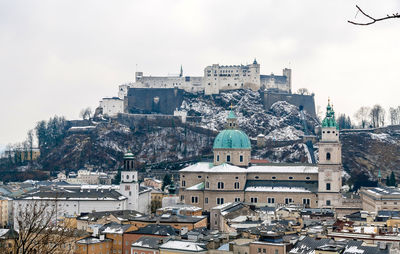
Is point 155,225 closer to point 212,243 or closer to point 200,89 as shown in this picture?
point 212,243

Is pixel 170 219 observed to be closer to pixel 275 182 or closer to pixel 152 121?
pixel 275 182

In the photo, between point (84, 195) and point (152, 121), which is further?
point (152, 121)

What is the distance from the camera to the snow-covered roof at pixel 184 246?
4708 centimetres

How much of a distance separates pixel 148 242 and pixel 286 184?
87.8ft

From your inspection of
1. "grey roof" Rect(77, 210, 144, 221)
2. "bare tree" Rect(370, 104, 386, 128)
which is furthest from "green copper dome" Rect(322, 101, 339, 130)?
"bare tree" Rect(370, 104, 386, 128)

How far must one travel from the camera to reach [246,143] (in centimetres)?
7869

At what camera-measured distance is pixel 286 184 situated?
241 feet

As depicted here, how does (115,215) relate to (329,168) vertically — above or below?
below

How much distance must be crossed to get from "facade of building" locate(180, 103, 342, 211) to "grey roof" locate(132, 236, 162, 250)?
72.8 ft

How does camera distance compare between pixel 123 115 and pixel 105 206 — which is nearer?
pixel 105 206

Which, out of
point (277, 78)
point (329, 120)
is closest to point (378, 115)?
point (277, 78)

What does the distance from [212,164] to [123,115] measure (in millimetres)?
60177

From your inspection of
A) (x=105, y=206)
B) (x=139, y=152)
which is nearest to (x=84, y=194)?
(x=105, y=206)

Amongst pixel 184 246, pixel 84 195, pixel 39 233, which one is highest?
pixel 39 233
